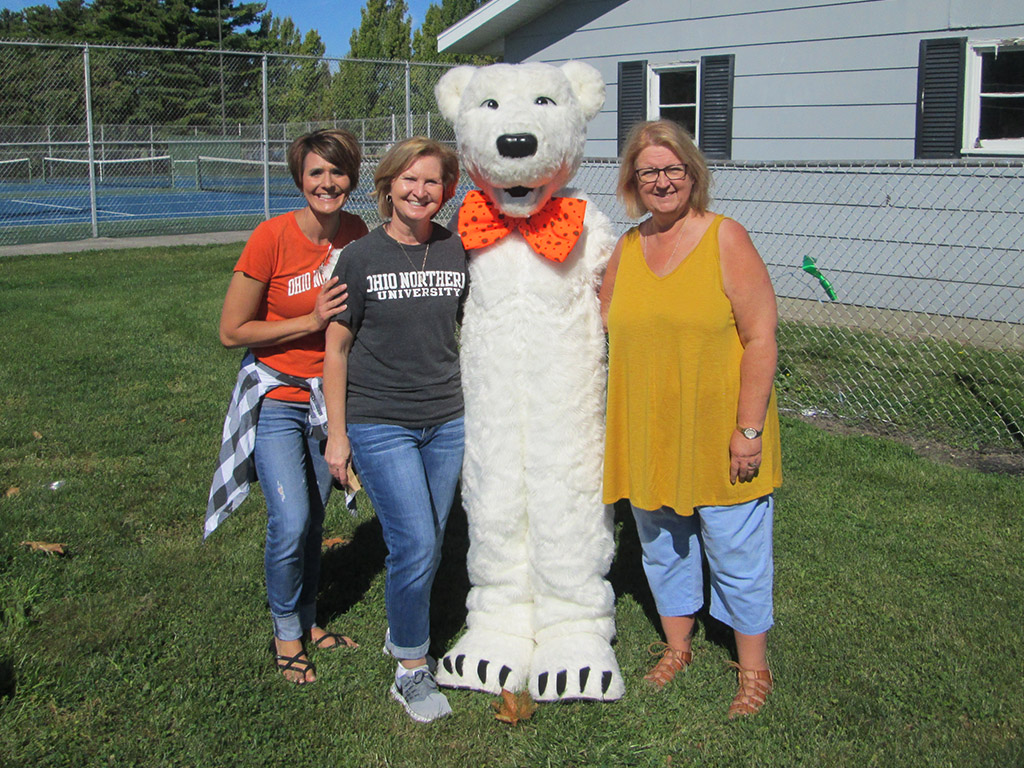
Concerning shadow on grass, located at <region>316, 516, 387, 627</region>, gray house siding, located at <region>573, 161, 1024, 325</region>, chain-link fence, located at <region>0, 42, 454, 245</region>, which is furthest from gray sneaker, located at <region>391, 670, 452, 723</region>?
chain-link fence, located at <region>0, 42, 454, 245</region>

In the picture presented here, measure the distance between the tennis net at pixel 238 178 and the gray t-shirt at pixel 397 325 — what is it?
1954cm

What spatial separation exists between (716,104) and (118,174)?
19.2 m

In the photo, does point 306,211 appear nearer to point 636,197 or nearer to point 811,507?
point 636,197

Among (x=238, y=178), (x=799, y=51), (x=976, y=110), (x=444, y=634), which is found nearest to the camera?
(x=444, y=634)

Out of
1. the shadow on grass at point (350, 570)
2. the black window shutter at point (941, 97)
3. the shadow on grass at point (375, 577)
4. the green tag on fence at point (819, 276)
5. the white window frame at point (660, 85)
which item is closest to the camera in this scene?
the shadow on grass at point (375, 577)

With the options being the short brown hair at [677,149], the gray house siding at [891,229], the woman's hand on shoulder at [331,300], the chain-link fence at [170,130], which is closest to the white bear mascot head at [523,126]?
the short brown hair at [677,149]

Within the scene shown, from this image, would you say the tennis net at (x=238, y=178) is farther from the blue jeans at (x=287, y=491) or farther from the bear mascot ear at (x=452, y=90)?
the blue jeans at (x=287, y=491)

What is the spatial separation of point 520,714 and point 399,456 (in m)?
0.94

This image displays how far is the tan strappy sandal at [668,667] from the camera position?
3195 millimetres

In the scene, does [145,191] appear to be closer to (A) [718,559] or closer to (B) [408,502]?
(B) [408,502]

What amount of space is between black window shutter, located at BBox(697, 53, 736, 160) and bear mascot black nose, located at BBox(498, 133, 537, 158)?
672 cm

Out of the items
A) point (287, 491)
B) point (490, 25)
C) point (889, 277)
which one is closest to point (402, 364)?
point (287, 491)

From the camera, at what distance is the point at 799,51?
338 inches

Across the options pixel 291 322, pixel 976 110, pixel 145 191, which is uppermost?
pixel 976 110
